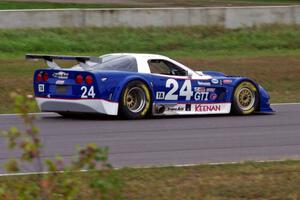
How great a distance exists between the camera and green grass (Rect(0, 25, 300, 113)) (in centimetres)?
2352

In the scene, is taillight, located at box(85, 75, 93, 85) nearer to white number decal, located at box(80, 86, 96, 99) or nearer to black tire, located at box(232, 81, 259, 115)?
white number decal, located at box(80, 86, 96, 99)

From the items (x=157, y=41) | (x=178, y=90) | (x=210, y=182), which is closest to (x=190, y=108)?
(x=178, y=90)

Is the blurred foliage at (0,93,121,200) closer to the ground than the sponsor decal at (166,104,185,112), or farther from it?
farther from it

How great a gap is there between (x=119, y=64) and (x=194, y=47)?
1336 cm

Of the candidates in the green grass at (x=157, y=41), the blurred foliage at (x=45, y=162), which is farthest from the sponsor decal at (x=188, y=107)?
the blurred foliage at (x=45, y=162)

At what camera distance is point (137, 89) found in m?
15.3

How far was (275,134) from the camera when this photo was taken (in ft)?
44.9

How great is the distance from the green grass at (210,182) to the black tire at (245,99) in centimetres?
647

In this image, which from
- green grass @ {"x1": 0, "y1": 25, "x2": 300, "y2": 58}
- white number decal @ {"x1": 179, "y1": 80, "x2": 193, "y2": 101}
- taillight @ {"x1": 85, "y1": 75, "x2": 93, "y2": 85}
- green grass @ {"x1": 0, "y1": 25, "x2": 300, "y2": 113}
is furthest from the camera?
green grass @ {"x1": 0, "y1": 25, "x2": 300, "y2": 58}

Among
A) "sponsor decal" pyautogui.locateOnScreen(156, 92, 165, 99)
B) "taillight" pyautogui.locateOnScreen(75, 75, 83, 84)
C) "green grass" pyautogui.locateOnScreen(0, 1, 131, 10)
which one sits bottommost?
"sponsor decal" pyautogui.locateOnScreen(156, 92, 165, 99)

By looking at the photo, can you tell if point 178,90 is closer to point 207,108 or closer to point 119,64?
point 207,108

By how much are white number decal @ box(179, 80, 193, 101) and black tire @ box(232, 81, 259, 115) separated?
0.93m

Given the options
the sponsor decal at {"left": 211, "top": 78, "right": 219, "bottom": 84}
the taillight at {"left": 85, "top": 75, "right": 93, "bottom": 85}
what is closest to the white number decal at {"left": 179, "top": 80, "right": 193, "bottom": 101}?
the sponsor decal at {"left": 211, "top": 78, "right": 219, "bottom": 84}

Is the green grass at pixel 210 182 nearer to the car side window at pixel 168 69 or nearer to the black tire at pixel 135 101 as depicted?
the black tire at pixel 135 101
